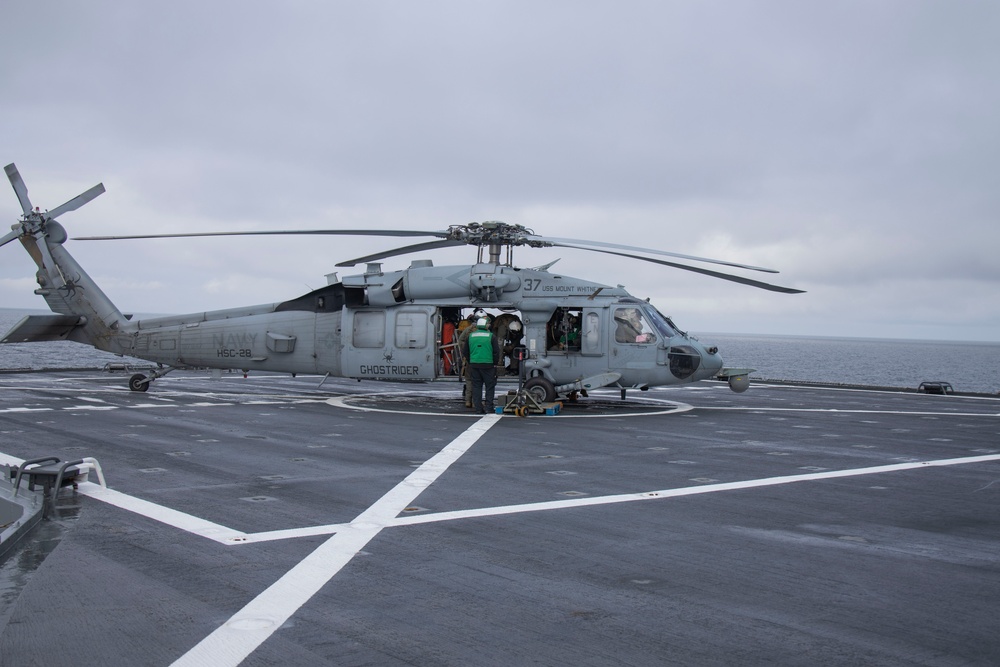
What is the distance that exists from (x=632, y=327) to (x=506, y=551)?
12.3m

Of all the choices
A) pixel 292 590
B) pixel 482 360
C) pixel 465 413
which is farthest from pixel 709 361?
pixel 292 590

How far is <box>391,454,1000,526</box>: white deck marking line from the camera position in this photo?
24.1 feet

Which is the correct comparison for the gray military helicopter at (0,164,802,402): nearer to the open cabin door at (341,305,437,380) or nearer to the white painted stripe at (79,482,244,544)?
the open cabin door at (341,305,437,380)

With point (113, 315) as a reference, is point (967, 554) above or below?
below

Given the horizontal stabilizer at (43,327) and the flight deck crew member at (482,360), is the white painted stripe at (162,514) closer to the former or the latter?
the flight deck crew member at (482,360)

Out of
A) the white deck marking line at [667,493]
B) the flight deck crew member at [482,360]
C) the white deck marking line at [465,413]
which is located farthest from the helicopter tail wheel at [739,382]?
the white deck marking line at [667,493]

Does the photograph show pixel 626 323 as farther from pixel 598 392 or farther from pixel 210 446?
pixel 210 446

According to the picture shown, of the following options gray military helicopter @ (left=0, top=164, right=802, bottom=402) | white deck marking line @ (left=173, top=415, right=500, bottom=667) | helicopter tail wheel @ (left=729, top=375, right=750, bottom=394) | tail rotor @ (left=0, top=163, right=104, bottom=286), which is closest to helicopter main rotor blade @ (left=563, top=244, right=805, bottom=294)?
gray military helicopter @ (left=0, top=164, right=802, bottom=402)

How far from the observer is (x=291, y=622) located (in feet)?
15.1

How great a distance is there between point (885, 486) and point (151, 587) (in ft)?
25.9

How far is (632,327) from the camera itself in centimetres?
1800

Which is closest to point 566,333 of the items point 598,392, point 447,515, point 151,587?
point 598,392

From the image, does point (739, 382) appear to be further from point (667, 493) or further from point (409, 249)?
point (667, 493)

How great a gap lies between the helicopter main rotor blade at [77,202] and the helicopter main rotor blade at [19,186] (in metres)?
0.57
